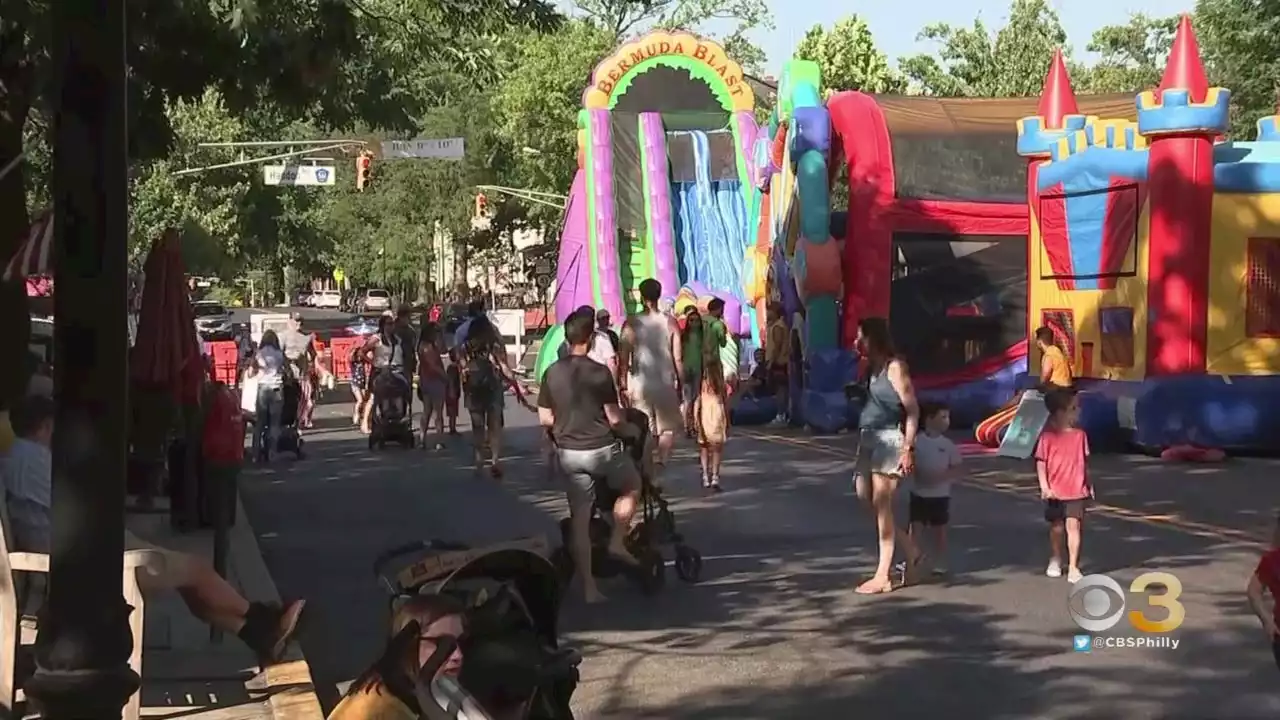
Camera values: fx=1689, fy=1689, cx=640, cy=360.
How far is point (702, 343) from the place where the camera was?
17359mm

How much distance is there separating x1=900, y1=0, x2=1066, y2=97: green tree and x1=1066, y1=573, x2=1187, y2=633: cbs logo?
156ft

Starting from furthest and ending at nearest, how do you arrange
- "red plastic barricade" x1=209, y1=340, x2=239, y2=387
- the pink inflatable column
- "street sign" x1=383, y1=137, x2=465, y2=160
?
1. "street sign" x1=383, y1=137, x2=465, y2=160
2. "red plastic barricade" x1=209, y1=340, x2=239, y2=387
3. the pink inflatable column

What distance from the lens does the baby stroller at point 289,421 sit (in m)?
19.2

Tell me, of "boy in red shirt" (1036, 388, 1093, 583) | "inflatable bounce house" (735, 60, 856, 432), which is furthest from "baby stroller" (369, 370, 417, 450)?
"boy in red shirt" (1036, 388, 1093, 583)

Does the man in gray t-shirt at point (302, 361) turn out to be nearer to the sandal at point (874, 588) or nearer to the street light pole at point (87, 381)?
the sandal at point (874, 588)

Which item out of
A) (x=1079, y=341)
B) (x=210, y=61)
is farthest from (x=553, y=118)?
(x=210, y=61)

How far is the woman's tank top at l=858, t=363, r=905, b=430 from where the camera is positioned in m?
9.79

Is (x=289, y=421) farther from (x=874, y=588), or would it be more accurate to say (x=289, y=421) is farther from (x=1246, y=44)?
(x=1246, y=44)

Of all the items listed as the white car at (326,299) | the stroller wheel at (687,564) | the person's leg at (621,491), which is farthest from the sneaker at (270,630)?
the white car at (326,299)

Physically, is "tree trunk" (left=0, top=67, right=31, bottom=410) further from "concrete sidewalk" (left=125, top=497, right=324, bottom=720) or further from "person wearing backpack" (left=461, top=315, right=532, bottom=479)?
"person wearing backpack" (left=461, top=315, right=532, bottom=479)

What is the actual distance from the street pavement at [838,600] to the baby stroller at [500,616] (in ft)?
4.86

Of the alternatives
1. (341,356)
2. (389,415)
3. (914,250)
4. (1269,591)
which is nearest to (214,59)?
A: (389,415)

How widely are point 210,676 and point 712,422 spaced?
7327 millimetres

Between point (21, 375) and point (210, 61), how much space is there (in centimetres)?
275
